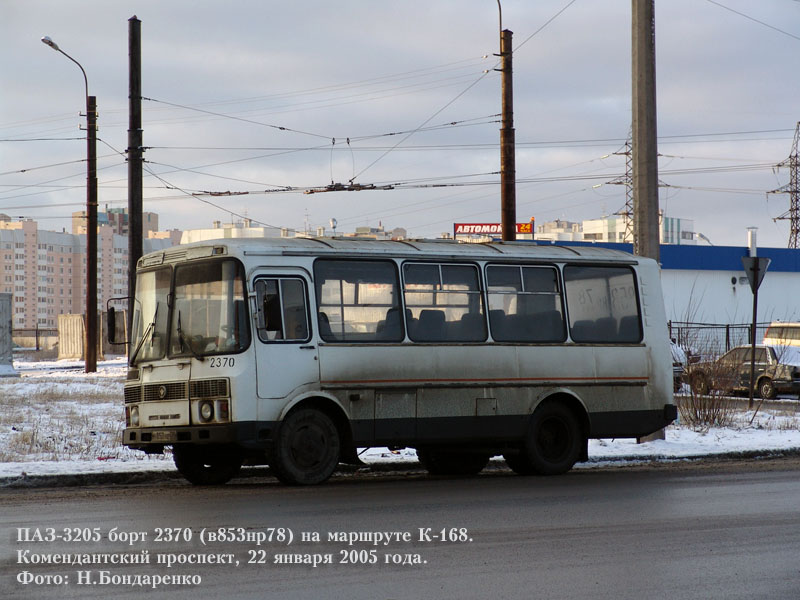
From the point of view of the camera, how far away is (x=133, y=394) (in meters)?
14.0

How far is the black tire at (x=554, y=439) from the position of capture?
15195 millimetres

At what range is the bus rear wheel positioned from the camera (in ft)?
49.8

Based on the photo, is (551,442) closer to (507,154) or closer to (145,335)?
(145,335)

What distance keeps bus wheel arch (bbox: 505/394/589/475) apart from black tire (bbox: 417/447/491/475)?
0.54m

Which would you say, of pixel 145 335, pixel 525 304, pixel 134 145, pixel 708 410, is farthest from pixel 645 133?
pixel 134 145

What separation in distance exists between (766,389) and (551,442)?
71.5ft

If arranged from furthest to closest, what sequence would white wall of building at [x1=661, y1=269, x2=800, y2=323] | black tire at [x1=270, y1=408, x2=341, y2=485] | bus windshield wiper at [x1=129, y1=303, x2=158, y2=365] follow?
white wall of building at [x1=661, y1=269, x2=800, y2=323]
bus windshield wiper at [x1=129, y1=303, x2=158, y2=365]
black tire at [x1=270, y1=408, x2=341, y2=485]

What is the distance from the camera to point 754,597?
22.6 feet

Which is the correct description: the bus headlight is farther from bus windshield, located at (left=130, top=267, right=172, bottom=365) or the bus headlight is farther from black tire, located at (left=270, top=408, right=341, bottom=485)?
bus windshield, located at (left=130, top=267, right=172, bottom=365)

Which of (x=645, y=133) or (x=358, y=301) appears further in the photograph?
(x=645, y=133)

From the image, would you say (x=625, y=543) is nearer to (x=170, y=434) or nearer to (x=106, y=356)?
(x=170, y=434)

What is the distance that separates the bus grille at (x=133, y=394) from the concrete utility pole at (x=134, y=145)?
28.8 ft

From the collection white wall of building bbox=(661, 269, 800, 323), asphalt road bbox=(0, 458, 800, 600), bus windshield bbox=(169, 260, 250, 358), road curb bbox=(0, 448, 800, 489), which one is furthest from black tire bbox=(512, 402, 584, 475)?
white wall of building bbox=(661, 269, 800, 323)

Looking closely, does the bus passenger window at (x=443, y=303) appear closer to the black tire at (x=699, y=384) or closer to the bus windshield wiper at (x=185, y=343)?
the bus windshield wiper at (x=185, y=343)
